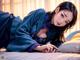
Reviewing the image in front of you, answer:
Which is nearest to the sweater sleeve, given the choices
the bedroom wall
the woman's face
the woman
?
the woman

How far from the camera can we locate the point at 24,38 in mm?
1706

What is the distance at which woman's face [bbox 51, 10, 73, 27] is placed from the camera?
6.02 ft

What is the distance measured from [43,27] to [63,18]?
0.58ft

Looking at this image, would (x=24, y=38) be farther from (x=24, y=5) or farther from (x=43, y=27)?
(x=24, y=5)

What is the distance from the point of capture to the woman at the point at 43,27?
1.72 meters

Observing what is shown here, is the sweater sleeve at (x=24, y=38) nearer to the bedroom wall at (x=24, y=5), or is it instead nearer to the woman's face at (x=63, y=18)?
the woman's face at (x=63, y=18)

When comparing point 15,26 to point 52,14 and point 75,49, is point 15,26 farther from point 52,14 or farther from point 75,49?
point 75,49

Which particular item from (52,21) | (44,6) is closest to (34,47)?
(52,21)

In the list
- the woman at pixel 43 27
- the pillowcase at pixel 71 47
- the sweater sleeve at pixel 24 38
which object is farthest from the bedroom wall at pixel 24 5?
the pillowcase at pixel 71 47

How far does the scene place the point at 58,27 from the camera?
1919 millimetres

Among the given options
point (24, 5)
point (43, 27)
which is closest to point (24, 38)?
point (43, 27)

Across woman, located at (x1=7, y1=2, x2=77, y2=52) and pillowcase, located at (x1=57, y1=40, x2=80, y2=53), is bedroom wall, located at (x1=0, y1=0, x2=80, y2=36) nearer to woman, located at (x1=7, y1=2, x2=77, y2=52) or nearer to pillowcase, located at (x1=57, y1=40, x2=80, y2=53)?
woman, located at (x1=7, y1=2, x2=77, y2=52)

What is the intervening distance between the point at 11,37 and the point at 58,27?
0.39 m

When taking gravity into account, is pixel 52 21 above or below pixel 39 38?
above
